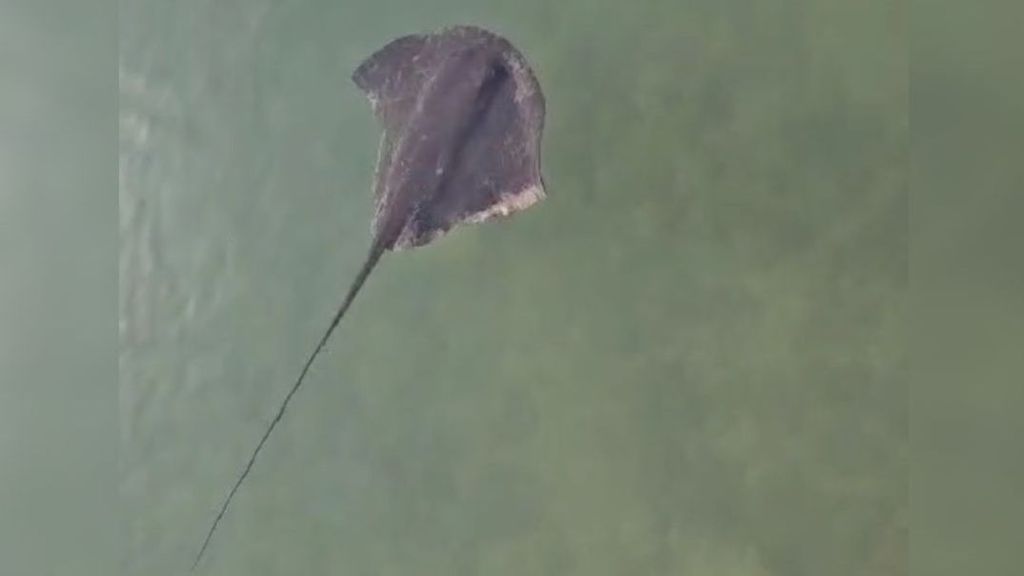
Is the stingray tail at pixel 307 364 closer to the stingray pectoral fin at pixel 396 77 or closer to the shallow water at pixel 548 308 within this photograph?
the shallow water at pixel 548 308

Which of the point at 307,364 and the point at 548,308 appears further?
the point at 307,364

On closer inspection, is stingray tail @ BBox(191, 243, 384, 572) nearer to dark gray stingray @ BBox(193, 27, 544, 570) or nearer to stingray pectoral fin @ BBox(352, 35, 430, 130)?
dark gray stingray @ BBox(193, 27, 544, 570)

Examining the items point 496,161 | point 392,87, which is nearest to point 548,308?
point 496,161

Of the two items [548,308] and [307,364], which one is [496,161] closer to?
[548,308]

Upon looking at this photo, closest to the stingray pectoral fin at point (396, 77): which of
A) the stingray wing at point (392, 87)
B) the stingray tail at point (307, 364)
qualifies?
the stingray wing at point (392, 87)

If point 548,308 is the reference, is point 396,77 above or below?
above

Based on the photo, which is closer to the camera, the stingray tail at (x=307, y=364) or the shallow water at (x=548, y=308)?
the shallow water at (x=548, y=308)

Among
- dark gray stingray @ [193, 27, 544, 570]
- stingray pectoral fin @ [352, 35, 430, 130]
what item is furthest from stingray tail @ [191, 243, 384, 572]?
stingray pectoral fin @ [352, 35, 430, 130]
